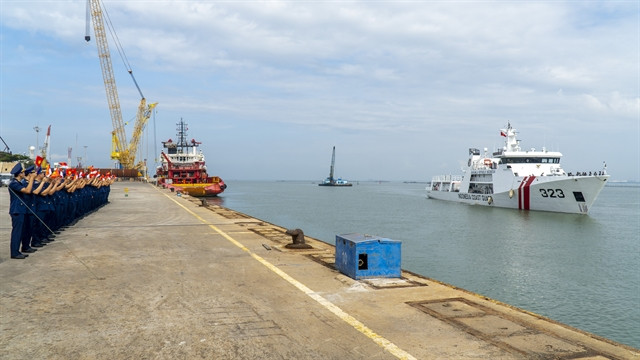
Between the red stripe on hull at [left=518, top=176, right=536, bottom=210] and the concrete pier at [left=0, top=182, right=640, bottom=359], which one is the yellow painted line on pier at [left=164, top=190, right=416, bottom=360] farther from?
the red stripe on hull at [left=518, top=176, right=536, bottom=210]

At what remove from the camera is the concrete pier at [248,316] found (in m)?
4.65

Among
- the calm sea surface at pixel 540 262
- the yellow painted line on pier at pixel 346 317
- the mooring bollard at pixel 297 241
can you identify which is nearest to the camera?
the yellow painted line on pier at pixel 346 317

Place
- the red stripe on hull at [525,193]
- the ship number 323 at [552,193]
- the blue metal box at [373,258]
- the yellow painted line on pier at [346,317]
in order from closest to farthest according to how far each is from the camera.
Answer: the yellow painted line on pier at [346,317]
the blue metal box at [373,258]
the ship number 323 at [552,193]
the red stripe on hull at [525,193]

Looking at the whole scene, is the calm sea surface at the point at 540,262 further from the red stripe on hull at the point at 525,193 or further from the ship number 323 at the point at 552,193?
the red stripe on hull at the point at 525,193

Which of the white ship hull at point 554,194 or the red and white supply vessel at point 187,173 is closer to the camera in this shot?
the white ship hull at point 554,194

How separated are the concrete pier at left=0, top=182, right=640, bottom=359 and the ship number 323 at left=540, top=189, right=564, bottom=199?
43.7 m

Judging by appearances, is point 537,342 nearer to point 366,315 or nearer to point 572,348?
point 572,348

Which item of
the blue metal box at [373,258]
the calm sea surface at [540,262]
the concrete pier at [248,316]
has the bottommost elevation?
the calm sea surface at [540,262]

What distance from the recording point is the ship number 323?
4556cm

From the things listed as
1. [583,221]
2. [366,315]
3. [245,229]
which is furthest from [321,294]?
[583,221]

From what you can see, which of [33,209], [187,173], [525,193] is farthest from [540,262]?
[187,173]

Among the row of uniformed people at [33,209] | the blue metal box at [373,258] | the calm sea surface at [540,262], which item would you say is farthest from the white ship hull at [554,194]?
A: the row of uniformed people at [33,209]

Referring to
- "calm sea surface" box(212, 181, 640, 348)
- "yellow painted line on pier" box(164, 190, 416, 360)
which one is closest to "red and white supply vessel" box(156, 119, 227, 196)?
"calm sea surface" box(212, 181, 640, 348)

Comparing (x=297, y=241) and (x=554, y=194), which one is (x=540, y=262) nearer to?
(x=297, y=241)
